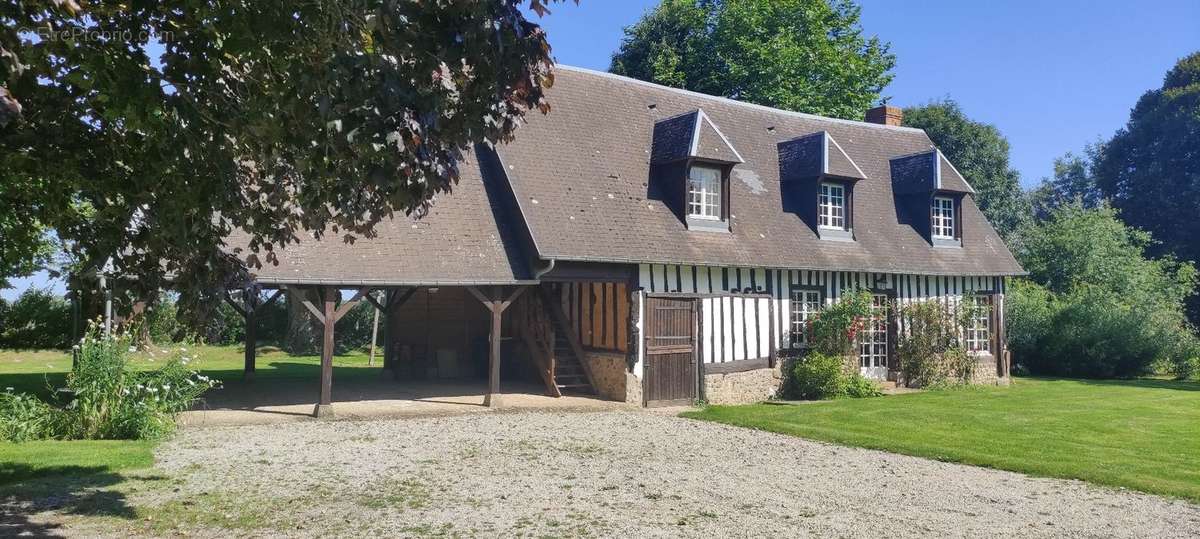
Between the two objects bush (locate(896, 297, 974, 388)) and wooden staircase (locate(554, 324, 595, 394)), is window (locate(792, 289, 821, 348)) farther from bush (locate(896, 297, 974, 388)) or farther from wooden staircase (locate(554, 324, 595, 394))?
wooden staircase (locate(554, 324, 595, 394))

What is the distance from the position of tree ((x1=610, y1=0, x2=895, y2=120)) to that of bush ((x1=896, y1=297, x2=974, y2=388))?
10.4 m

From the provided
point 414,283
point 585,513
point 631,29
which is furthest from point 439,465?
point 631,29

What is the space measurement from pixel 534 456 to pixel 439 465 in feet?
3.24

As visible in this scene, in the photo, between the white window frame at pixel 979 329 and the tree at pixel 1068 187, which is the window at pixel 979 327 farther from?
the tree at pixel 1068 187

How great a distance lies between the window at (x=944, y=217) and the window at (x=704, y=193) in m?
5.94

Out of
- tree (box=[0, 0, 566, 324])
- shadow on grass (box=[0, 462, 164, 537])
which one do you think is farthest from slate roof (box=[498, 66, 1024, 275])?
tree (box=[0, 0, 566, 324])

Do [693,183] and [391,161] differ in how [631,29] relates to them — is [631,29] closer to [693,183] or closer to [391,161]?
[693,183]

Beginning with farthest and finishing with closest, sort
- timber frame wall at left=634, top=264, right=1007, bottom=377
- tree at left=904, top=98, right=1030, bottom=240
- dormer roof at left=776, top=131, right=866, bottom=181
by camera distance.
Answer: tree at left=904, top=98, right=1030, bottom=240
dormer roof at left=776, top=131, right=866, bottom=181
timber frame wall at left=634, top=264, right=1007, bottom=377

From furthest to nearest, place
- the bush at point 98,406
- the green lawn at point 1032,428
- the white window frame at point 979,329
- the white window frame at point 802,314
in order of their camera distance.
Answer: the white window frame at point 979,329 < the white window frame at point 802,314 < the bush at point 98,406 < the green lawn at point 1032,428

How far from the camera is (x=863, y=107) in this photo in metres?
27.9

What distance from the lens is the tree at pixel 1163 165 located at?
3206cm

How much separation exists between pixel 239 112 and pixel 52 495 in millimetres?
3549

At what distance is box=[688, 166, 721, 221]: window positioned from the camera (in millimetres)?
14414

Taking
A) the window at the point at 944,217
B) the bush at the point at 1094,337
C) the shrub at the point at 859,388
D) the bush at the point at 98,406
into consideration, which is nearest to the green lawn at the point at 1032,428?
the shrub at the point at 859,388
